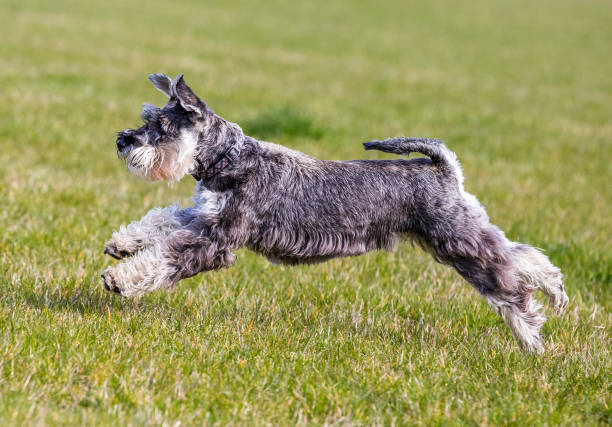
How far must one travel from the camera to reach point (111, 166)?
9.59 m

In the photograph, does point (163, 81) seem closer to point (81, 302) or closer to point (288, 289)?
point (81, 302)

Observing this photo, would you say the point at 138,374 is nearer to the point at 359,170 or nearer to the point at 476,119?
the point at 359,170

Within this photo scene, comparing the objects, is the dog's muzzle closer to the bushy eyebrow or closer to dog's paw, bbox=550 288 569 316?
the bushy eyebrow

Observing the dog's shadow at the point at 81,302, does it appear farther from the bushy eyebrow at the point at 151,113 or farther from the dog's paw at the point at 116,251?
the bushy eyebrow at the point at 151,113

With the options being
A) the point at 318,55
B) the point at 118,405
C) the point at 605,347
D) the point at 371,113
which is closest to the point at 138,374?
the point at 118,405

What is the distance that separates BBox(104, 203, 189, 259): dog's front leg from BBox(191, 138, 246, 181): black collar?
30 cm

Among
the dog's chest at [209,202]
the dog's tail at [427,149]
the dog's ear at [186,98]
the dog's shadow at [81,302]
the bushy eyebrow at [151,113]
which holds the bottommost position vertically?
the dog's shadow at [81,302]

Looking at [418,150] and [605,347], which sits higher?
[418,150]

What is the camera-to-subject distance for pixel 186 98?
5.03 metres

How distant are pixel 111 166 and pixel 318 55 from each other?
1540cm

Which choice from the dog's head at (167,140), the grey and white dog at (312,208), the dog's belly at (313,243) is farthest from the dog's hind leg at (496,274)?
the dog's head at (167,140)

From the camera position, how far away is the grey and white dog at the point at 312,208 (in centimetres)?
496

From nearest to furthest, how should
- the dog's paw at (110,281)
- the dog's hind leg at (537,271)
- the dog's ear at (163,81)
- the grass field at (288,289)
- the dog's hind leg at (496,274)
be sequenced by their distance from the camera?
the grass field at (288,289) → the dog's paw at (110,281) → the dog's hind leg at (496,274) → the dog's hind leg at (537,271) → the dog's ear at (163,81)

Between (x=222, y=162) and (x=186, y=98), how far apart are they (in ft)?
1.71
